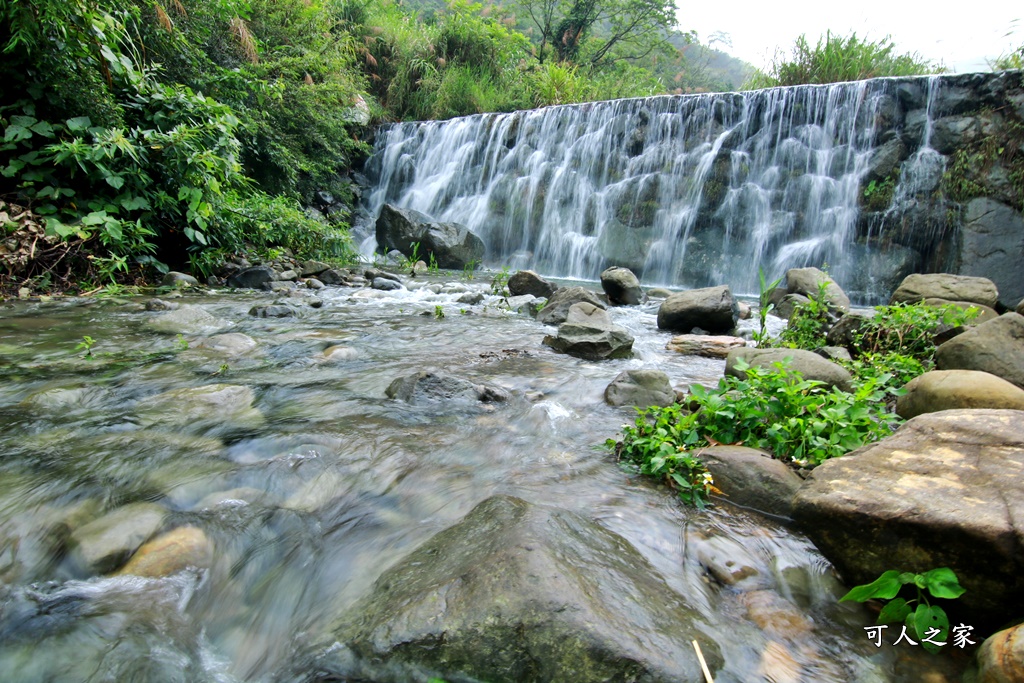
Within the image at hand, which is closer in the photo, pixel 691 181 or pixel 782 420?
pixel 782 420

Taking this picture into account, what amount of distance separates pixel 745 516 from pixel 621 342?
8.36 ft

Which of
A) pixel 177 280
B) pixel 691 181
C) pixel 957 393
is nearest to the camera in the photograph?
pixel 957 393

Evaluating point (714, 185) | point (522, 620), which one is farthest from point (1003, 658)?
point (714, 185)

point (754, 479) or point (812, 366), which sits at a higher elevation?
point (812, 366)

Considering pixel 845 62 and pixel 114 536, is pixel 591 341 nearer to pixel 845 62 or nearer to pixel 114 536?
pixel 114 536

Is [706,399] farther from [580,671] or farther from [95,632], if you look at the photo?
[95,632]

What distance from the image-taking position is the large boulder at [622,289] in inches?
290

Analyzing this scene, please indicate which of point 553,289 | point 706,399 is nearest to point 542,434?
point 706,399

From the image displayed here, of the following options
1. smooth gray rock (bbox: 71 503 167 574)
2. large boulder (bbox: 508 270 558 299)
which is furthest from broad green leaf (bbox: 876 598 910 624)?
large boulder (bbox: 508 270 558 299)

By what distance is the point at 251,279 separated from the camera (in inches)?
278

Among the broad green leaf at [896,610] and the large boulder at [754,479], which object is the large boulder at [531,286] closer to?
the large boulder at [754,479]

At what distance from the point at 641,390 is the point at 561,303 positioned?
294 centimetres

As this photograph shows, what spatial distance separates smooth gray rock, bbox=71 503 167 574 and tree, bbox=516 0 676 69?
2195 centimetres

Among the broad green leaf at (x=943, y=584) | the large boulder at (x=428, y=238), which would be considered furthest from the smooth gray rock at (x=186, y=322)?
the large boulder at (x=428, y=238)
